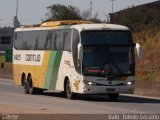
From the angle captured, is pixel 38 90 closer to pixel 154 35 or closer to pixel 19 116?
pixel 19 116

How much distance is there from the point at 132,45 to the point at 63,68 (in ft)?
12.1

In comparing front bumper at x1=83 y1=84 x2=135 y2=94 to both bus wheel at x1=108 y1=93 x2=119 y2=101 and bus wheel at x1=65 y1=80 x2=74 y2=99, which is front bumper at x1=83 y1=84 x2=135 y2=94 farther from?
bus wheel at x1=65 y1=80 x2=74 y2=99

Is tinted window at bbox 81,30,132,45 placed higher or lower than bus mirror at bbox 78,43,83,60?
higher

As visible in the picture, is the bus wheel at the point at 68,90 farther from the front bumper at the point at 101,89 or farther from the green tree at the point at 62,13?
the green tree at the point at 62,13

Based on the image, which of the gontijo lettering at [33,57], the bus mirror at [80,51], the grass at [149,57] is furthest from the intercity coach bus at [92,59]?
the grass at [149,57]

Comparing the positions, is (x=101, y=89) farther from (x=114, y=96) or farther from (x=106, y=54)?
(x=114, y=96)

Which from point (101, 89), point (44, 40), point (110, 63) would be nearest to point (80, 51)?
point (110, 63)

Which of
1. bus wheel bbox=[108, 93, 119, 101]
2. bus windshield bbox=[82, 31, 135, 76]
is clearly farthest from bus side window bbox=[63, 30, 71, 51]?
bus wheel bbox=[108, 93, 119, 101]

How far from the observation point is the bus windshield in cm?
2830

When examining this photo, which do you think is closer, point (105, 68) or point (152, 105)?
point (152, 105)

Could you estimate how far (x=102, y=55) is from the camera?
28422 mm

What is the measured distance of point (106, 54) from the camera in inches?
1120

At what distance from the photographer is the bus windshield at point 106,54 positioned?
2830cm

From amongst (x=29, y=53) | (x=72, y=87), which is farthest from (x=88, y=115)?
(x=29, y=53)
